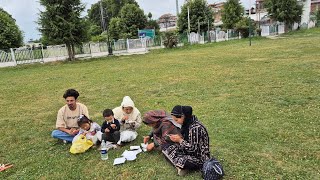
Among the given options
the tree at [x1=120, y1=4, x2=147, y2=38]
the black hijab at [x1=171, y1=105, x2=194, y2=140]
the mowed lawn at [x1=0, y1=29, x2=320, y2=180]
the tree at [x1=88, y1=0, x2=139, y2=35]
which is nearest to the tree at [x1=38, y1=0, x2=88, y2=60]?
the mowed lawn at [x1=0, y1=29, x2=320, y2=180]

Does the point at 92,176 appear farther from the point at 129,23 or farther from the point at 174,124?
the point at 129,23

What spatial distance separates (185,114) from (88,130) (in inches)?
83.0

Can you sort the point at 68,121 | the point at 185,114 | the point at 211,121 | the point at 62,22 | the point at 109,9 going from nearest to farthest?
the point at 185,114
the point at 68,121
the point at 211,121
the point at 62,22
the point at 109,9

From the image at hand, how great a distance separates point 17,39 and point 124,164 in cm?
2283

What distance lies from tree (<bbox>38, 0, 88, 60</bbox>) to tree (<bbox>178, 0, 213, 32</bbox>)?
55.9 feet

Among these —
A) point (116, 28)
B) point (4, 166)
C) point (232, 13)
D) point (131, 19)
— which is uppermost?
point (232, 13)

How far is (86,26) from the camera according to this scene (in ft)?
70.5

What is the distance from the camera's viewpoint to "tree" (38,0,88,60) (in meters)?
20.4

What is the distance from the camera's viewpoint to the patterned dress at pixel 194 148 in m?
3.43

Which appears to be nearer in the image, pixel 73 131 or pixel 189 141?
pixel 189 141

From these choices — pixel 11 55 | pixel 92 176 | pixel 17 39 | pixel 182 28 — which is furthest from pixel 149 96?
pixel 182 28

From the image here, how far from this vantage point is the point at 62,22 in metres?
20.4

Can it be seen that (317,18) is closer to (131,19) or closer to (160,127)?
(131,19)

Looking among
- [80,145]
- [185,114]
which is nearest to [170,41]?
[80,145]
